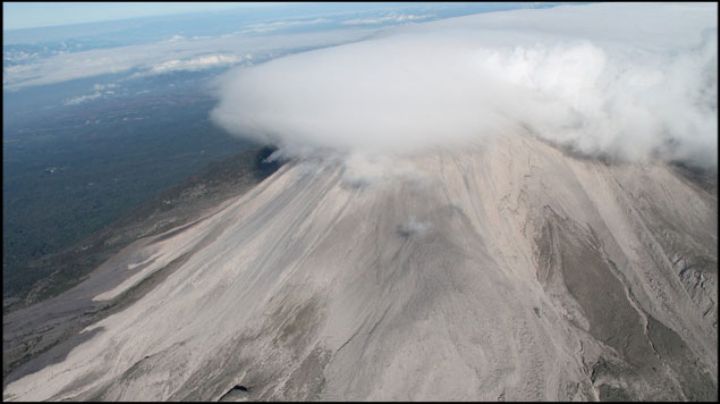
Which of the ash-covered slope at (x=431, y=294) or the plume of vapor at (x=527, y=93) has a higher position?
the plume of vapor at (x=527, y=93)

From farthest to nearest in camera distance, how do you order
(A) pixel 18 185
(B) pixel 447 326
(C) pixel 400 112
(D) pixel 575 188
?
1. (A) pixel 18 185
2. (C) pixel 400 112
3. (D) pixel 575 188
4. (B) pixel 447 326

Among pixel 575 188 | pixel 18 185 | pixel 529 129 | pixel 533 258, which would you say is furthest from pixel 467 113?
pixel 18 185

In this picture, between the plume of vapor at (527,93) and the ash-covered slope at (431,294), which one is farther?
the plume of vapor at (527,93)

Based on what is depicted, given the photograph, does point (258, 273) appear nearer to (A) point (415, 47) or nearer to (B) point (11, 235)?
(B) point (11, 235)

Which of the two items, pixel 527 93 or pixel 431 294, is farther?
pixel 527 93

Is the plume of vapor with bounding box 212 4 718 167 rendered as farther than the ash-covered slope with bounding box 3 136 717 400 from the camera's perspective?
Yes
